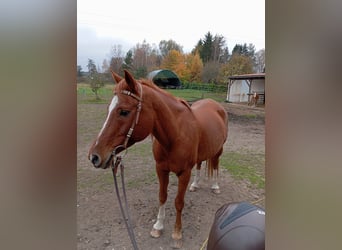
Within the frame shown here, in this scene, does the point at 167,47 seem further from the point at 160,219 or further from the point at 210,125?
the point at 160,219

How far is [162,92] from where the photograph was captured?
806 mm

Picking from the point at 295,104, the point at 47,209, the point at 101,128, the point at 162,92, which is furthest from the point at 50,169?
the point at 162,92

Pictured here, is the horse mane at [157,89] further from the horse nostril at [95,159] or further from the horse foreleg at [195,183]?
the horse foreleg at [195,183]

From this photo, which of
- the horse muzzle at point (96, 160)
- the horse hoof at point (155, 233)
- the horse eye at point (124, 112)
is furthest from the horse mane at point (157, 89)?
the horse hoof at point (155, 233)

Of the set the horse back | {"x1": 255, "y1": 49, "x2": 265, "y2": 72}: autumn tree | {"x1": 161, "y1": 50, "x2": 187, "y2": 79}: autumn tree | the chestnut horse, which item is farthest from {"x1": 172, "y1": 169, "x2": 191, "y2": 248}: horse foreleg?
{"x1": 255, "y1": 49, "x2": 265, "y2": 72}: autumn tree

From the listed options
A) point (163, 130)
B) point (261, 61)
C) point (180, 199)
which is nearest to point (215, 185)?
point (180, 199)

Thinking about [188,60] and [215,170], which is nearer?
[188,60]

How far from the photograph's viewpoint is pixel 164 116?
79 centimetres

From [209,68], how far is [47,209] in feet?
2.37

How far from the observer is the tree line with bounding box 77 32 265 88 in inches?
27.3

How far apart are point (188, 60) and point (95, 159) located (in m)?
0.43

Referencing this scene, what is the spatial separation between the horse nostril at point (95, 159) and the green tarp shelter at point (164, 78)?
30cm

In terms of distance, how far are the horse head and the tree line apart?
0.05m

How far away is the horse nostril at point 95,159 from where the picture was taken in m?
0.61
